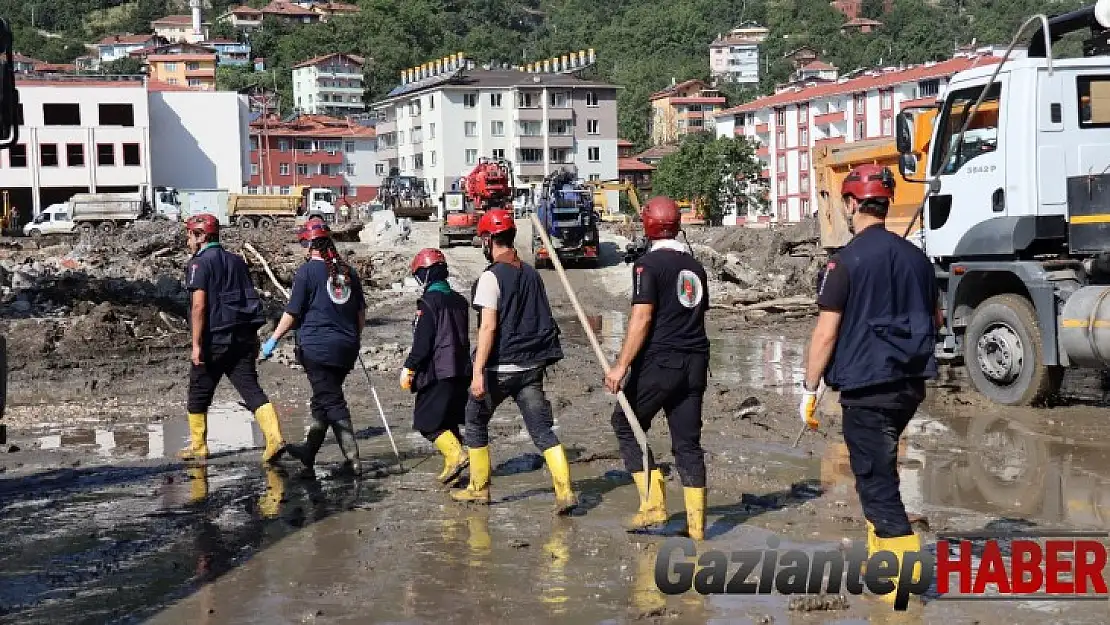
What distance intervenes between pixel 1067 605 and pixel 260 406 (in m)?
6.05

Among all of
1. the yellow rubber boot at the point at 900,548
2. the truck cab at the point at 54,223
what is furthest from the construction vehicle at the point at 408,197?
the yellow rubber boot at the point at 900,548

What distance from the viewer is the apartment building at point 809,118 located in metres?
87.9

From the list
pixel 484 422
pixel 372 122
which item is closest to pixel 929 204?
pixel 484 422

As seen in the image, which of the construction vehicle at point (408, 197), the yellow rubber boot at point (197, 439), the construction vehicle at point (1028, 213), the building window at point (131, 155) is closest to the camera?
the yellow rubber boot at point (197, 439)

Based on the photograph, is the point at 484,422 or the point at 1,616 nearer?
the point at 1,616

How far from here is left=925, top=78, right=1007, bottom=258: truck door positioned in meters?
12.5

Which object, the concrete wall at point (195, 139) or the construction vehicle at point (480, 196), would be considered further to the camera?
the concrete wall at point (195, 139)

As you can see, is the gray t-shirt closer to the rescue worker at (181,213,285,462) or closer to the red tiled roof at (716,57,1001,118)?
the rescue worker at (181,213,285,462)

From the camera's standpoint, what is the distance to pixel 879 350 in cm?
596

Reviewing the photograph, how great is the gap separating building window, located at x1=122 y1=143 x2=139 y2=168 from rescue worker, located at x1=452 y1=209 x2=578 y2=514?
73061mm

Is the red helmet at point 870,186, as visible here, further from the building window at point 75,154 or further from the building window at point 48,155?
the building window at point 75,154

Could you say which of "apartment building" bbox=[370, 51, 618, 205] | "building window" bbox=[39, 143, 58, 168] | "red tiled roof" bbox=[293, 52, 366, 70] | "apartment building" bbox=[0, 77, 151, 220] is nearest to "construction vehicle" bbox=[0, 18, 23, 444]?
"apartment building" bbox=[0, 77, 151, 220]

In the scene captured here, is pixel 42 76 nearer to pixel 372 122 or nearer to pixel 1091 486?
pixel 372 122

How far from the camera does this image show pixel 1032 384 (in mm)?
12273
